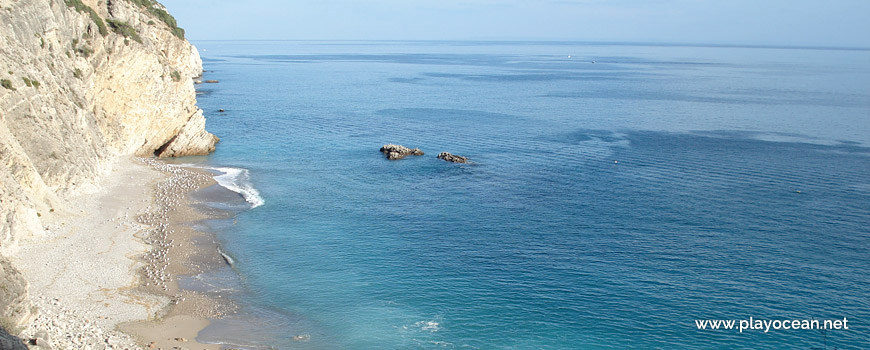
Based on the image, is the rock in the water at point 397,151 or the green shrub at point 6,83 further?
the rock in the water at point 397,151

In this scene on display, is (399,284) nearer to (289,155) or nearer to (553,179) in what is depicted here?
(553,179)

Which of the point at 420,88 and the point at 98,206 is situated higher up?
the point at 420,88

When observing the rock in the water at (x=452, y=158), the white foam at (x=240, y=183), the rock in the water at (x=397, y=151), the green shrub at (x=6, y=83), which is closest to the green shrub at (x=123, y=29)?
the white foam at (x=240, y=183)

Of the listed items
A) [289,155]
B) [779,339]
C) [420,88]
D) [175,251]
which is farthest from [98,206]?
[420,88]

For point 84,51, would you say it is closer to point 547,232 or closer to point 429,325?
point 547,232

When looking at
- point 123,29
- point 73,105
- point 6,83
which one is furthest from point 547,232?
point 123,29

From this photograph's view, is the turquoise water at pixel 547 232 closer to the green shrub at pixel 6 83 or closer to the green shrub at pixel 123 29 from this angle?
the green shrub at pixel 123 29
